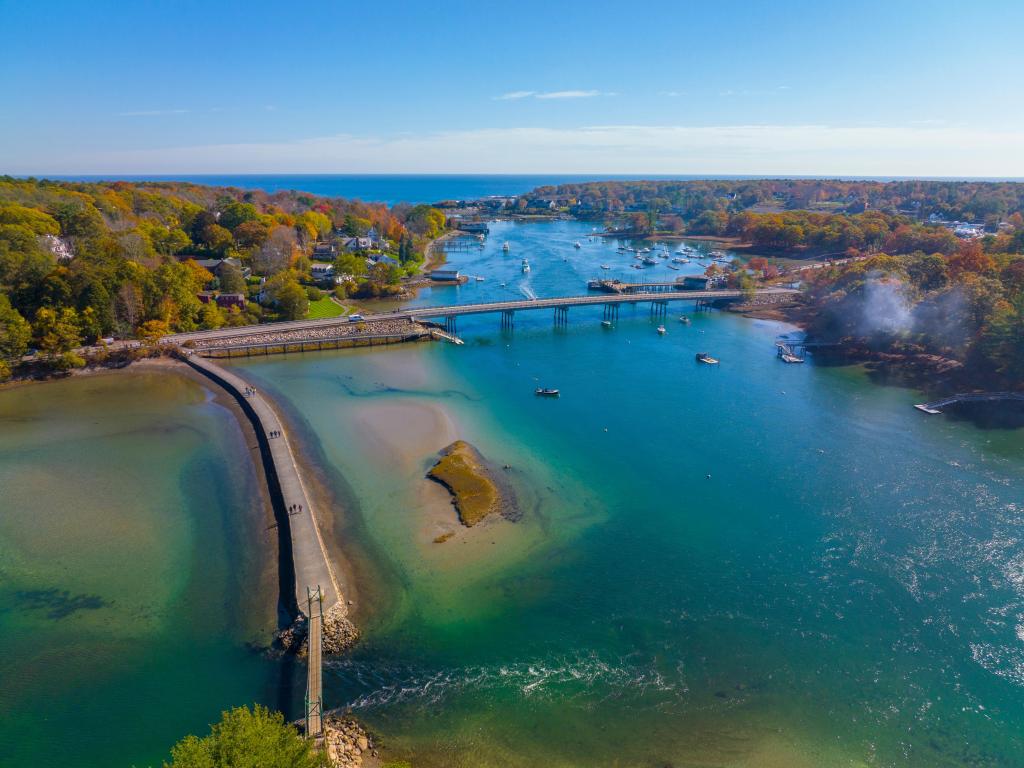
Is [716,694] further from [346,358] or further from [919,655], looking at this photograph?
[346,358]

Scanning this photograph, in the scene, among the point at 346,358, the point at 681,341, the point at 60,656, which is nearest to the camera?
the point at 60,656

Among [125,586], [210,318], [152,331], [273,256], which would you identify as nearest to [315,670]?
[125,586]

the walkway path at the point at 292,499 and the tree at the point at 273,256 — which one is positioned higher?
the tree at the point at 273,256

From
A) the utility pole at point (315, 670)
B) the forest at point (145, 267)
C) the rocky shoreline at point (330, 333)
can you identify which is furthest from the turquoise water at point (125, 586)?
the rocky shoreline at point (330, 333)

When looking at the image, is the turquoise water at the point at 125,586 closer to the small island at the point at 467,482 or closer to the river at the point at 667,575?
the river at the point at 667,575

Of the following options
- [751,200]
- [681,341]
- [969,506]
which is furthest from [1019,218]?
[969,506]

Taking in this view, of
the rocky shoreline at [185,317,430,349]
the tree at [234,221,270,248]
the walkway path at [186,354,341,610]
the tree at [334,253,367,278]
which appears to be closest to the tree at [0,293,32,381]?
the rocky shoreline at [185,317,430,349]

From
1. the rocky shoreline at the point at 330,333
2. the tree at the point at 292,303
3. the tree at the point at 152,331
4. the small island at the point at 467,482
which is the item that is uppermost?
the tree at the point at 292,303

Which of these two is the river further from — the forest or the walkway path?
the forest
